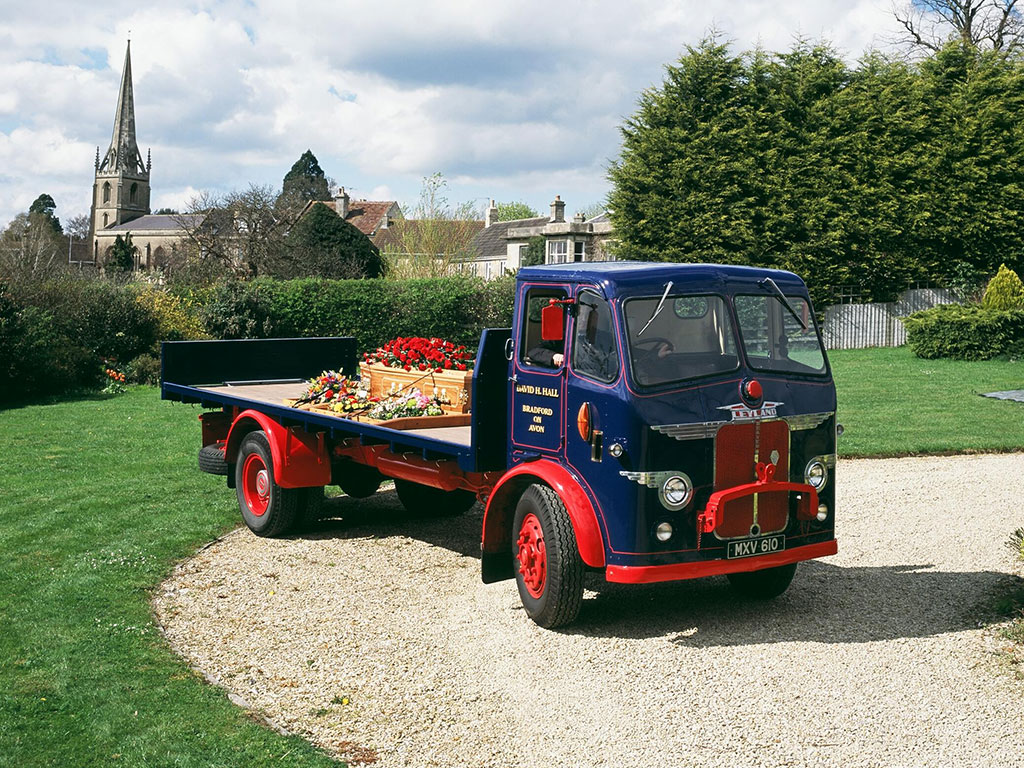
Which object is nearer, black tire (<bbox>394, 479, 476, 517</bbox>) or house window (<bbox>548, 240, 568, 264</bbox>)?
black tire (<bbox>394, 479, 476, 517</bbox>)

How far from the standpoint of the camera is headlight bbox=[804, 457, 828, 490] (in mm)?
7555

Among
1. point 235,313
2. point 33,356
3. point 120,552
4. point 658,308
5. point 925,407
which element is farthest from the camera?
point 235,313

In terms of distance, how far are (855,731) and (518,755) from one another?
A: 1815 millimetres

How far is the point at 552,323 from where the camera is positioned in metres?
7.39

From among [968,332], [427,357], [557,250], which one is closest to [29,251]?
[557,250]

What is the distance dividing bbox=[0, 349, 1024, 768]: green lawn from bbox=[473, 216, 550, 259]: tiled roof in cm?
4270

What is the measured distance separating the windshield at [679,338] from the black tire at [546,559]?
1.13 meters

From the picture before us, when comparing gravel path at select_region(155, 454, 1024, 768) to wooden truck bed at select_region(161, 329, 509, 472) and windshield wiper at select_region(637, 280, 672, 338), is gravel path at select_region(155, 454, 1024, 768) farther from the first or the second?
windshield wiper at select_region(637, 280, 672, 338)

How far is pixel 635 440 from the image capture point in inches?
273

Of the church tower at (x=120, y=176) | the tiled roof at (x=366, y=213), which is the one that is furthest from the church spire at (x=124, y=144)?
the tiled roof at (x=366, y=213)

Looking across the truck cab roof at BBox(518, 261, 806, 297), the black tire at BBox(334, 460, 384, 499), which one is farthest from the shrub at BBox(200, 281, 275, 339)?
the truck cab roof at BBox(518, 261, 806, 297)

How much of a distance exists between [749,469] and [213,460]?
6.21 m

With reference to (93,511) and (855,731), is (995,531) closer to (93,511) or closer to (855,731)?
(855,731)

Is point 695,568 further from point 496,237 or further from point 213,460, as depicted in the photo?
point 496,237
